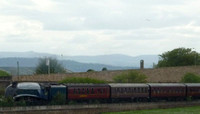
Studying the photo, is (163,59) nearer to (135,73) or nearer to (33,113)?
(135,73)

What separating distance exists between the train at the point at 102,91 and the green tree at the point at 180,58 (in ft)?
185

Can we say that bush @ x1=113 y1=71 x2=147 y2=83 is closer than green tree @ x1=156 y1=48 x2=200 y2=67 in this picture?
Yes

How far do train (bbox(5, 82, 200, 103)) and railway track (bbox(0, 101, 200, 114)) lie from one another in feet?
5.31

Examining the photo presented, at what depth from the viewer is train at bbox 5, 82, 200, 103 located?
40.4m

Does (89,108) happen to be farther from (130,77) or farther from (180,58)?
(180,58)

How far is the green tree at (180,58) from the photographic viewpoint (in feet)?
360

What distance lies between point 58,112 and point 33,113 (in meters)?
2.39

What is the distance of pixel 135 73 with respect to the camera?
65438mm

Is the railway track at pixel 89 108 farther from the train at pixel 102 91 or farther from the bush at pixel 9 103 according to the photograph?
the train at pixel 102 91

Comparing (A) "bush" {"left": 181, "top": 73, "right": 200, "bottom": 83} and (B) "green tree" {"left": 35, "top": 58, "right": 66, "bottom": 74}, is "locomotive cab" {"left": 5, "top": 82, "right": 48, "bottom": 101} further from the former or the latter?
(B) "green tree" {"left": 35, "top": 58, "right": 66, "bottom": 74}

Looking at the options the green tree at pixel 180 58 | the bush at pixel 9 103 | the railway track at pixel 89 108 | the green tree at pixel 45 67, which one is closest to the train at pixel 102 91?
the bush at pixel 9 103

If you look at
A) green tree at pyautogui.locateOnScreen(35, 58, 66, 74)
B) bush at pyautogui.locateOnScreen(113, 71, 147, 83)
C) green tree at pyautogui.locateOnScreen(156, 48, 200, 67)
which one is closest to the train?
bush at pyautogui.locateOnScreen(113, 71, 147, 83)

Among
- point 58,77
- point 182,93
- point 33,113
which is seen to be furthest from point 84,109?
point 58,77

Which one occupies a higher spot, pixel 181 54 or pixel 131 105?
pixel 181 54
